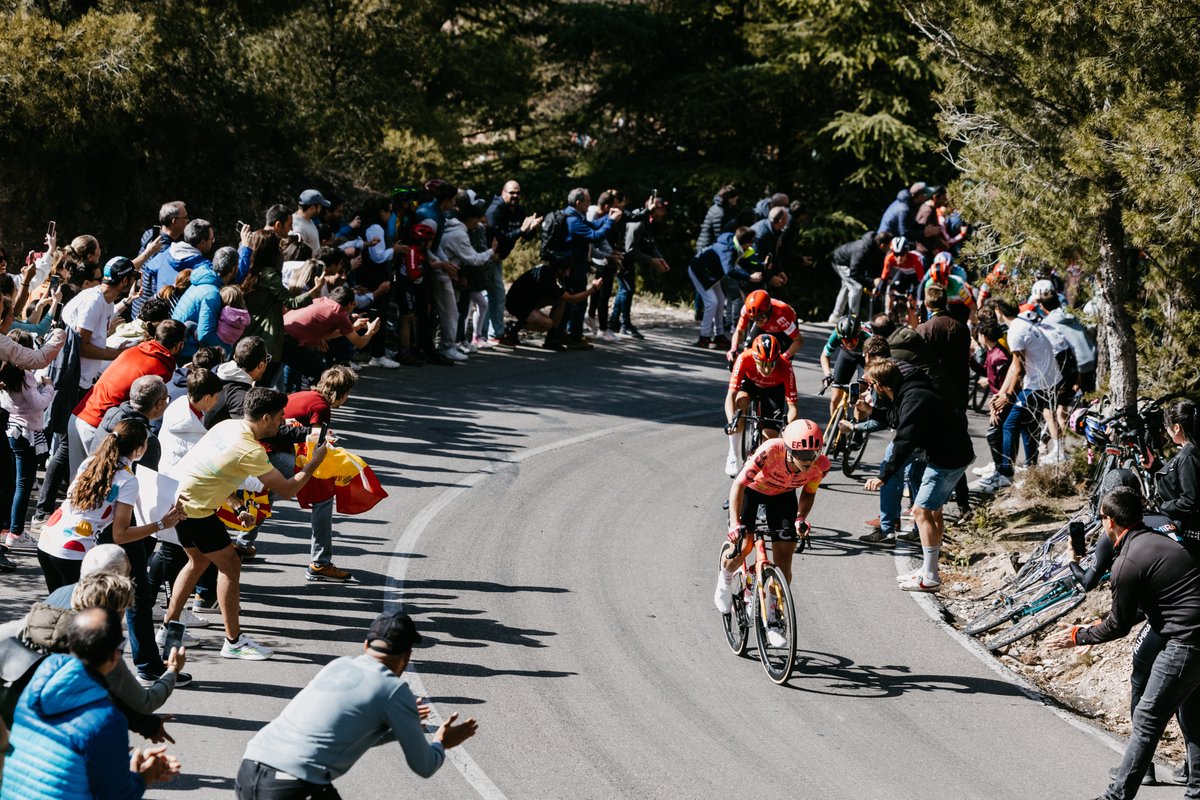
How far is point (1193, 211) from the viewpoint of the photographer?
10.9m

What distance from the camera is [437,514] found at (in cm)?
1289

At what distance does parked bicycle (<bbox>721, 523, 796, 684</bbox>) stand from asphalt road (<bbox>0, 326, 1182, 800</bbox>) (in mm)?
179

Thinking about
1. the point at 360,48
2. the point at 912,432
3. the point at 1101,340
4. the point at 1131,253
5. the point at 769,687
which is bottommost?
the point at 769,687

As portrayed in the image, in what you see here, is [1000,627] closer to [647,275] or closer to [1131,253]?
[1131,253]

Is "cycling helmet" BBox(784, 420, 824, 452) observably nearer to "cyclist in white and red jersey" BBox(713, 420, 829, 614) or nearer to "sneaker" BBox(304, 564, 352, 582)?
"cyclist in white and red jersey" BBox(713, 420, 829, 614)

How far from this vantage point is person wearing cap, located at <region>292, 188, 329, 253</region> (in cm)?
1620

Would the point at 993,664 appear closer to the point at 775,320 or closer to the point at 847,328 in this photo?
the point at 847,328

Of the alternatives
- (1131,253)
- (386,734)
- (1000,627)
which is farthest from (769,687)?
(1131,253)

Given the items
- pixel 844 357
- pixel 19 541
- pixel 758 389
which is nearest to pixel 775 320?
pixel 844 357

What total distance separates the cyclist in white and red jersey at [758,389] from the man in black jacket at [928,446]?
5.92ft

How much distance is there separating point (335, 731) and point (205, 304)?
23.5 ft

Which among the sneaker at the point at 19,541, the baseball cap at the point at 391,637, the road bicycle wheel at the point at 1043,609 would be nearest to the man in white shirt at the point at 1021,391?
the road bicycle wheel at the point at 1043,609

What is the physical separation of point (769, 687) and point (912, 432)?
11.0 feet

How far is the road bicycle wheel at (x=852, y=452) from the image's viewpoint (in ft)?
A: 51.0
